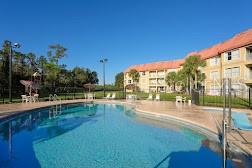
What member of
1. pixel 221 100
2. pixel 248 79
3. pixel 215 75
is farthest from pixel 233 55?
pixel 221 100

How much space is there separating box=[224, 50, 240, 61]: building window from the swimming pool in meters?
22.3

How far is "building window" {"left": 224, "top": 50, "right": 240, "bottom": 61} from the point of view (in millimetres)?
29773

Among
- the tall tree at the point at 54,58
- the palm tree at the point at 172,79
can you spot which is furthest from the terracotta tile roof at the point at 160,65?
the tall tree at the point at 54,58

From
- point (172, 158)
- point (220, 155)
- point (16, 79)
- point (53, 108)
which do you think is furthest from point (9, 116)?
point (16, 79)

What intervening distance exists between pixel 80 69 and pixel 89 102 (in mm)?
41121

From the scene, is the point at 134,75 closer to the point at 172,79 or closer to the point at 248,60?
the point at 172,79

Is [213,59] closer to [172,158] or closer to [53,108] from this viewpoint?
[53,108]

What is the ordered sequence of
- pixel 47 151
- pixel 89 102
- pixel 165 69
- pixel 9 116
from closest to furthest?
pixel 47 151
pixel 9 116
pixel 89 102
pixel 165 69

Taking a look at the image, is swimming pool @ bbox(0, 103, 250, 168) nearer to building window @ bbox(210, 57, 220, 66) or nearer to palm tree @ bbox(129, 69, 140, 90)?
building window @ bbox(210, 57, 220, 66)

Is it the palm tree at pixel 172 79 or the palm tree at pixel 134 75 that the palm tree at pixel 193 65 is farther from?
the palm tree at pixel 134 75

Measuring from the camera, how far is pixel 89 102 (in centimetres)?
2548

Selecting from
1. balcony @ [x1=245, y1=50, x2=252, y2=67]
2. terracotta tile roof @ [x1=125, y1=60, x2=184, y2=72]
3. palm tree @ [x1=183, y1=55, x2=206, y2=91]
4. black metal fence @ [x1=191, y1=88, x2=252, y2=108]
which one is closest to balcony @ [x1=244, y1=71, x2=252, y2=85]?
balcony @ [x1=245, y1=50, x2=252, y2=67]

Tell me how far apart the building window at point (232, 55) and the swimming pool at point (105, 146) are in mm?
22337

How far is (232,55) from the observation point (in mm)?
30891
